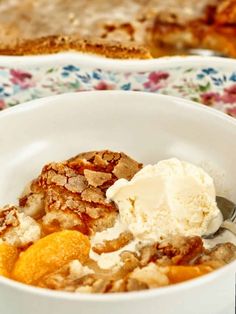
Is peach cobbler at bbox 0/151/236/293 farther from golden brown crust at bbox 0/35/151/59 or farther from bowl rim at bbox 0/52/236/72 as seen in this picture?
golden brown crust at bbox 0/35/151/59

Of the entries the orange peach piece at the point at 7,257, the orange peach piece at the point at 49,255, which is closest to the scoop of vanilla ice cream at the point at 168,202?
the orange peach piece at the point at 49,255

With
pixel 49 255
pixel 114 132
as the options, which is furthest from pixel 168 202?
pixel 114 132

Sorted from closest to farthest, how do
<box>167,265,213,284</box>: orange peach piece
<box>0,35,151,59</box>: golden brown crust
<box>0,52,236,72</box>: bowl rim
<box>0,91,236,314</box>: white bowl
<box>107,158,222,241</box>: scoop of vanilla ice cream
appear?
<box>167,265,213,284</box>: orange peach piece
<box>107,158,222,241</box>: scoop of vanilla ice cream
<box>0,91,236,314</box>: white bowl
<box>0,52,236,72</box>: bowl rim
<box>0,35,151,59</box>: golden brown crust

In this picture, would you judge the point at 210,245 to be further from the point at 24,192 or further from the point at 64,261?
the point at 24,192

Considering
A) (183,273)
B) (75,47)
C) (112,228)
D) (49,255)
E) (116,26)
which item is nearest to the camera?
(183,273)

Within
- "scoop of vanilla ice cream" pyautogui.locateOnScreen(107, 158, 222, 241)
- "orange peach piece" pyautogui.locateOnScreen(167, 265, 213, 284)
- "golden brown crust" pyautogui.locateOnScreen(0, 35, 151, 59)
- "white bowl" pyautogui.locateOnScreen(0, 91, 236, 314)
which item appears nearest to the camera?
"orange peach piece" pyautogui.locateOnScreen(167, 265, 213, 284)

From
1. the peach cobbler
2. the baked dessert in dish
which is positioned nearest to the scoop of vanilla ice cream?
the peach cobbler

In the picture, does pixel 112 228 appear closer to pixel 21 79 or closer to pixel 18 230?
pixel 18 230

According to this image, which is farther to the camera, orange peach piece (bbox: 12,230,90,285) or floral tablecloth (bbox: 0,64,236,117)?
floral tablecloth (bbox: 0,64,236,117)

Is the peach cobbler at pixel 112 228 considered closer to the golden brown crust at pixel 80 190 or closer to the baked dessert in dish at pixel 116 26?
the golden brown crust at pixel 80 190
